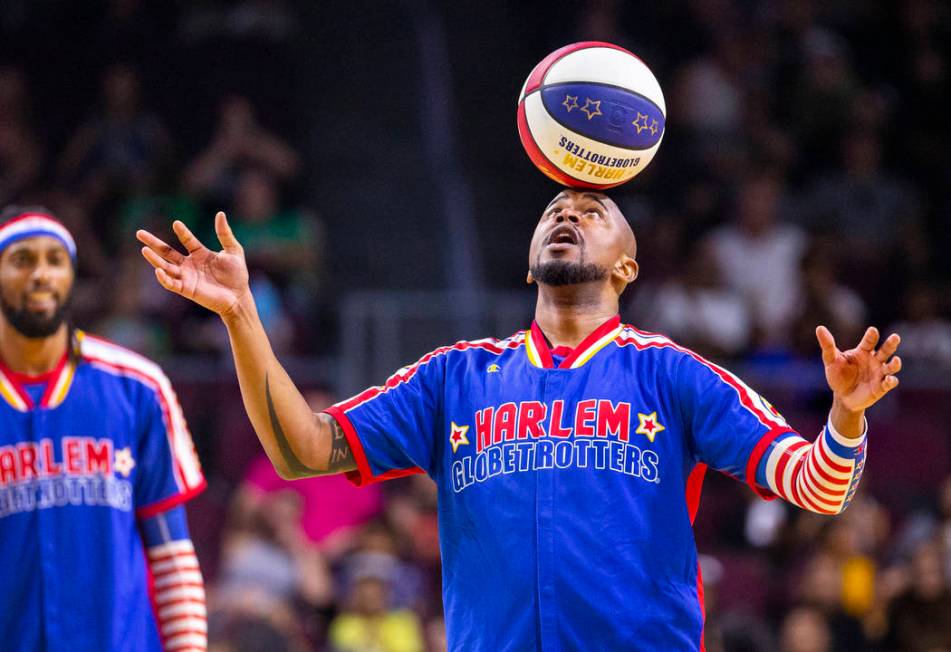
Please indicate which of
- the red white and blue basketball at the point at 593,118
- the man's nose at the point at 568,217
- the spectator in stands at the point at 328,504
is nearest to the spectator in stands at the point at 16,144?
the spectator in stands at the point at 328,504

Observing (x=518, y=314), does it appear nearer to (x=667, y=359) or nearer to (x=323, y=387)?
(x=323, y=387)

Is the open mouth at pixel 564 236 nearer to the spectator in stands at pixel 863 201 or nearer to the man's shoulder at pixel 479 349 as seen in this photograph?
the man's shoulder at pixel 479 349

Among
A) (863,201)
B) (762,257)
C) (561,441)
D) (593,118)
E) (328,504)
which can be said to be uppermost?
(863,201)

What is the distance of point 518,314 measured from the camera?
39.4 feet

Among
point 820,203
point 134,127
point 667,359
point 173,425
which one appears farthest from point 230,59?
point 667,359

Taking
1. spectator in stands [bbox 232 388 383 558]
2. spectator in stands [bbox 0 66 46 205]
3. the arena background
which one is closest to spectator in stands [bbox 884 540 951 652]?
the arena background

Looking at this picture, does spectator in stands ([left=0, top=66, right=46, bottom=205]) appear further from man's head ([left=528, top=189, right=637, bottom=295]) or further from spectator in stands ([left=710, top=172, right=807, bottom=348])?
man's head ([left=528, top=189, right=637, bottom=295])

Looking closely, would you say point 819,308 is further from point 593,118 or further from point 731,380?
point 731,380

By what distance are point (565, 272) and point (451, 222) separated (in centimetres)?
A: 930

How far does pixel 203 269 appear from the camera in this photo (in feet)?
14.6

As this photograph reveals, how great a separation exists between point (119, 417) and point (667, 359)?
218cm

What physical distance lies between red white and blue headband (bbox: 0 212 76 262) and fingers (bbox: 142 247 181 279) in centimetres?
150

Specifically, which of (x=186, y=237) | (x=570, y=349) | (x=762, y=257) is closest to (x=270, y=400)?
(x=186, y=237)

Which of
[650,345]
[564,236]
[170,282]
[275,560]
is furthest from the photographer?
[275,560]
